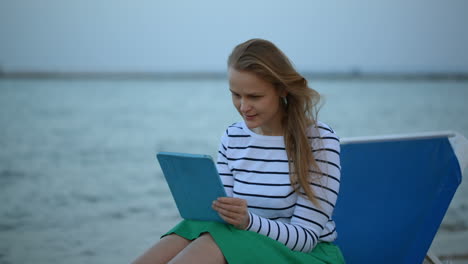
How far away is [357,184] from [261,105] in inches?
35.1

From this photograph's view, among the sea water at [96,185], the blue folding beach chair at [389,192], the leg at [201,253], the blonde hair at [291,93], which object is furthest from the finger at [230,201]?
the blue folding beach chair at [389,192]

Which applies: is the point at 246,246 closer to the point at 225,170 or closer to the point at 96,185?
the point at 225,170

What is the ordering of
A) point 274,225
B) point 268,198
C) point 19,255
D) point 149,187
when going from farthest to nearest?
point 149,187, point 19,255, point 268,198, point 274,225

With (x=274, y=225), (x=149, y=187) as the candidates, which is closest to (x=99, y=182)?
(x=149, y=187)

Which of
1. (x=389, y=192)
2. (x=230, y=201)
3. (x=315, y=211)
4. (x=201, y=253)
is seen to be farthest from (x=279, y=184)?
(x=389, y=192)

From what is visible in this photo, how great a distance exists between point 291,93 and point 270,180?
0.92 feet

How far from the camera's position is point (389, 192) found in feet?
8.09

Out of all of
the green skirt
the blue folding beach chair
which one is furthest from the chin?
the blue folding beach chair

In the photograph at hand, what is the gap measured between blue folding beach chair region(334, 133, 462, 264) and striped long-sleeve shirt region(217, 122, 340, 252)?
625mm

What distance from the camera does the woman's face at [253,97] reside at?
5.65ft

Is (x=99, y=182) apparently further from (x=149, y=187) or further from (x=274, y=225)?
(x=274, y=225)

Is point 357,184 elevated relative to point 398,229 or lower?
elevated

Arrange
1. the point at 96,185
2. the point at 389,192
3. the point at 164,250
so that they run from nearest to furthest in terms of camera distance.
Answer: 1. the point at 164,250
2. the point at 389,192
3. the point at 96,185

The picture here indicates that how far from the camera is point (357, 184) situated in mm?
2465
